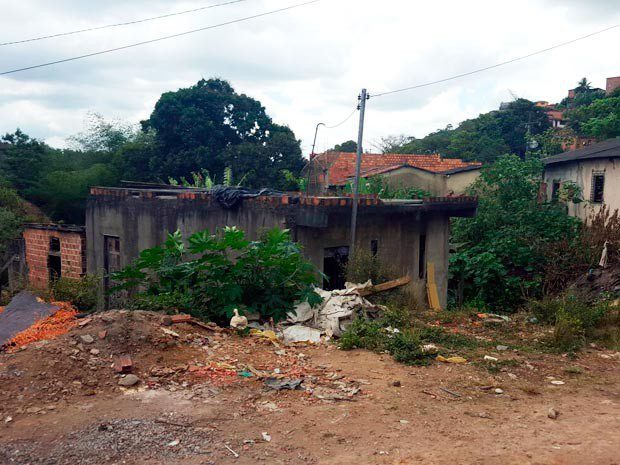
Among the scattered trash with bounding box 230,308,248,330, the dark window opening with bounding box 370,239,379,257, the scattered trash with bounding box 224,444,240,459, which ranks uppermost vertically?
the dark window opening with bounding box 370,239,379,257

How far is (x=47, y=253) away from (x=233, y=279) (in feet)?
29.2

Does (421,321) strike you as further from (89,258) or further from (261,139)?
(261,139)

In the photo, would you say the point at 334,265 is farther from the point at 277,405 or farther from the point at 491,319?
the point at 277,405

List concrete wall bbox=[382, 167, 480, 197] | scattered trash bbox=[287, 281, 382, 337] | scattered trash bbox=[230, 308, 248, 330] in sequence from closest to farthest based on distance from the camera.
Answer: scattered trash bbox=[230, 308, 248, 330] → scattered trash bbox=[287, 281, 382, 337] → concrete wall bbox=[382, 167, 480, 197]

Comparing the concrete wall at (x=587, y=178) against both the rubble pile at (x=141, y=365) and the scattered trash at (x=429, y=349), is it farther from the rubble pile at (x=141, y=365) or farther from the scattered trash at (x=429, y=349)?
the rubble pile at (x=141, y=365)

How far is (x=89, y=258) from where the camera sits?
43.2 ft

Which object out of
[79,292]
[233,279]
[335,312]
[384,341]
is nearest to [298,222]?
[233,279]

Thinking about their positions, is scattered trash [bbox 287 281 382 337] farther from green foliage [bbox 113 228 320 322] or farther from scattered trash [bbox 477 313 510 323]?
scattered trash [bbox 477 313 510 323]

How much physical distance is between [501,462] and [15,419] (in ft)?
12.5

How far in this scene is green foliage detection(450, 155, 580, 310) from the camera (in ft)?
49.2

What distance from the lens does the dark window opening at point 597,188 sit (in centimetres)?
1677

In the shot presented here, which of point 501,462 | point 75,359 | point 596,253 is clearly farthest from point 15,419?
point 596,253

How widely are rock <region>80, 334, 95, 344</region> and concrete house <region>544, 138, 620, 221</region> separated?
1503cm

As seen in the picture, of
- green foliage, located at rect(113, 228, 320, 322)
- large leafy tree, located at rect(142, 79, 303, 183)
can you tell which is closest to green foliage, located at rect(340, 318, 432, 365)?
green foliage, located at rect(113, 228, 320, 322)
